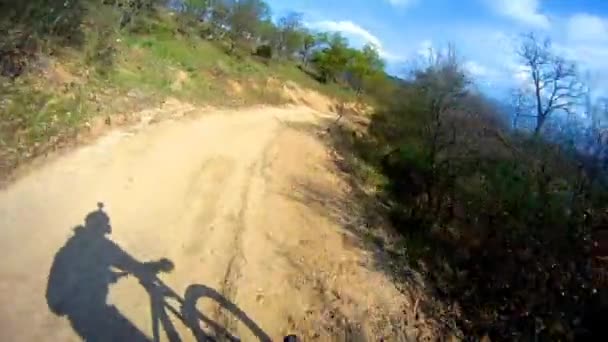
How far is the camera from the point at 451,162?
1597 centimetres

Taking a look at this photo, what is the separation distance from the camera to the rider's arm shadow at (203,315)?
679 centimetres

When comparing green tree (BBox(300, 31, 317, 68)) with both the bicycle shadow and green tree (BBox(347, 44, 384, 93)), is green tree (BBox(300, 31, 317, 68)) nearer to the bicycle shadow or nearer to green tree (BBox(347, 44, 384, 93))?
green tree (BBox(347, 44, 384, 93))

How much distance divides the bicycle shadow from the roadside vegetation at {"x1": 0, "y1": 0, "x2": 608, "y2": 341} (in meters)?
2.96

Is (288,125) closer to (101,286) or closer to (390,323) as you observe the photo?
(390,323)

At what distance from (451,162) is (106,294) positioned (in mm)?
11691

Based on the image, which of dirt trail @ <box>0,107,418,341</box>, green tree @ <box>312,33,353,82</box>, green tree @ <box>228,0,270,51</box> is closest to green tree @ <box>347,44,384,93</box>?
green tree @ <box>312,33,353,82</box>

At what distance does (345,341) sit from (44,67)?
10.0 m

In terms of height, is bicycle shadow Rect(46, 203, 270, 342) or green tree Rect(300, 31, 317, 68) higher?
green tree Rect(300, 31, 317, 68)

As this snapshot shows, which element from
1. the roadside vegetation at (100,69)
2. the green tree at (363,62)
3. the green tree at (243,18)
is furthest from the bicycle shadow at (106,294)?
the green tree at (363,62)

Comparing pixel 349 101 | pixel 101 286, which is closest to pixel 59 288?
pixel 101 286

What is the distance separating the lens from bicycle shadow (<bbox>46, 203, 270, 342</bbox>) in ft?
19.6

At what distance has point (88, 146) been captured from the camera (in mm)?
11344

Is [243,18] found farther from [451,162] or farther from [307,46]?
[451,162]

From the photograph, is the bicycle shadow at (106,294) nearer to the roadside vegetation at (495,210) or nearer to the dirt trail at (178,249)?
the dirt trail at (178,249)
